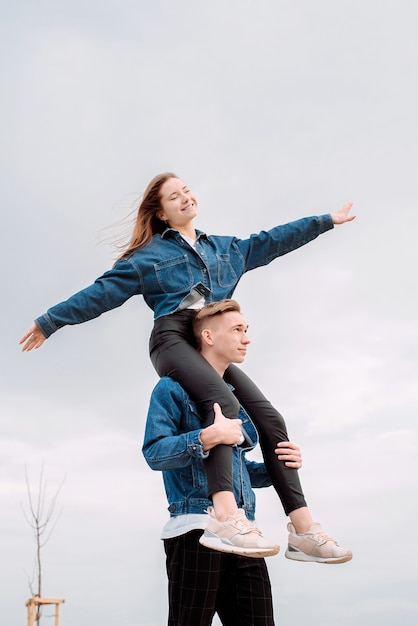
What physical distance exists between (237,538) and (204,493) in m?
0.38

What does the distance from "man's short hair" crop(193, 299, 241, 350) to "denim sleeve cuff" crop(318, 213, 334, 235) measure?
92 cm

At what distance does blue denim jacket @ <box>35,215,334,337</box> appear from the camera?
4.02 metres

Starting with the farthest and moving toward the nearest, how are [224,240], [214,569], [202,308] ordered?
[224,240] < [202,308] < [214,569]

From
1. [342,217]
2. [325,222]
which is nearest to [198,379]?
[325,222]

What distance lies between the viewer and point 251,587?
3664mm

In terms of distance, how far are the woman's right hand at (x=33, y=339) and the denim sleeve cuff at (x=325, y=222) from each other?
180 cm

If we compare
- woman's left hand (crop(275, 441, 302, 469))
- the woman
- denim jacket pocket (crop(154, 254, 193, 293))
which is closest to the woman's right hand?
the woman

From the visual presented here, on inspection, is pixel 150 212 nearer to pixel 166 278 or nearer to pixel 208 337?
pixel 166 278

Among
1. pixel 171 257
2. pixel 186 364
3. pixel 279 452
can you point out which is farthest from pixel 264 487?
pixel 171 257

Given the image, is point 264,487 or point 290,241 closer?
point 264,487

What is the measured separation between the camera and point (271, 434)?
394 cm

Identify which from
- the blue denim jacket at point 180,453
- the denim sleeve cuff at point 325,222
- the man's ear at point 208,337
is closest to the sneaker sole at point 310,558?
the blue denim jacket at point 180,453

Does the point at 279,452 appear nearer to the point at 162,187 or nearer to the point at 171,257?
the point at 171,257

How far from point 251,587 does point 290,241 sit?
199cm
